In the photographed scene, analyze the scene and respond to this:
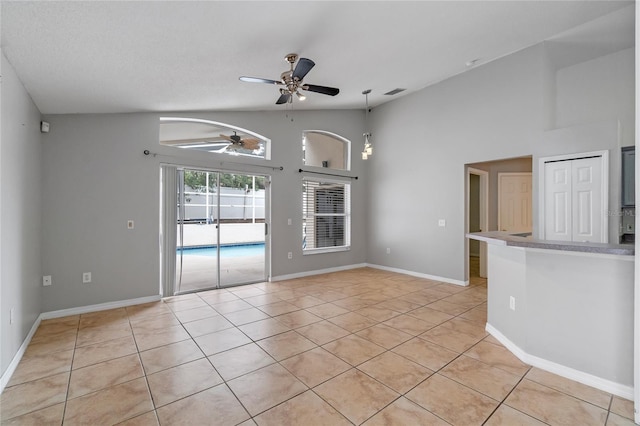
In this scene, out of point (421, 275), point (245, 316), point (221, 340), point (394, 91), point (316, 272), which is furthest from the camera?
point (316, 272)

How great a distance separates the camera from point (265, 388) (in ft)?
6.87

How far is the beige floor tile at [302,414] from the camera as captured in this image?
1.75 meters

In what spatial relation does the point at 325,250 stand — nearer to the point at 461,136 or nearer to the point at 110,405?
the point at 461,136

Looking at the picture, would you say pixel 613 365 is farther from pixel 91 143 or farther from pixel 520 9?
pixel 91 143

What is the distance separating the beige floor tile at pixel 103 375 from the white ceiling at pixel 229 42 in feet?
8.44

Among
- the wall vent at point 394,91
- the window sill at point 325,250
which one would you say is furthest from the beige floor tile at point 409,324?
the wall vent at point 394,91

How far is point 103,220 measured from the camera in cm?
382

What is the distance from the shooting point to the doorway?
4.49 metres

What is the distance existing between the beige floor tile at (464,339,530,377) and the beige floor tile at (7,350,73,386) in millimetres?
3571

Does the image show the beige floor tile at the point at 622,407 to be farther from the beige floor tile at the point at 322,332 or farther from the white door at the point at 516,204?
the white door at the point at 516,204

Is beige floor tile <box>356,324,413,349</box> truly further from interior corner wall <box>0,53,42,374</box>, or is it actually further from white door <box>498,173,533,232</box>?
white door <box>498,173,533,232</box>

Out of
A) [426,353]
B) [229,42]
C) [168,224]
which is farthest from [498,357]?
[168,224]

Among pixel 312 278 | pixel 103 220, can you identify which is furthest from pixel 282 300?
pixel 103 220

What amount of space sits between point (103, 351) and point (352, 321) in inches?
101
